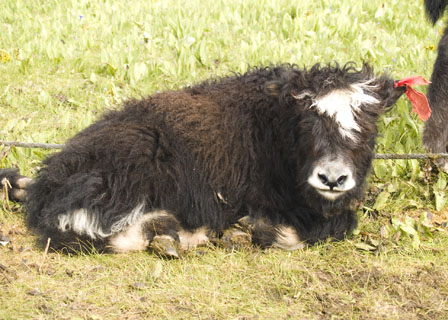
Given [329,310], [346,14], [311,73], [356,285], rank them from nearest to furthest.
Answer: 1. [329,310]
2. [356,285]
3. [311,73]
4. [346,14]

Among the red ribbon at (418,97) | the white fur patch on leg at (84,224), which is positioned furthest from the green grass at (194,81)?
the red ribbon at (418,97)

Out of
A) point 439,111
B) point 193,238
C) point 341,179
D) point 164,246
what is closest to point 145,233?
point 164,246

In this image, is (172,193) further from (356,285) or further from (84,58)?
(84,58)

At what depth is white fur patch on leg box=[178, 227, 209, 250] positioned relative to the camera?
162 inches

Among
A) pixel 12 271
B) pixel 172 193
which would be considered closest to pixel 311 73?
pixel 172 193

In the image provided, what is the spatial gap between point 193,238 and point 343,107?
133cm

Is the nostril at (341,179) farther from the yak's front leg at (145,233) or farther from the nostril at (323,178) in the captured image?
the yak's front leg at (145,233)

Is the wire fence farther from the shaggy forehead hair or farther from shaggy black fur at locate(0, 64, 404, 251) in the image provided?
the shaggy forehead hair

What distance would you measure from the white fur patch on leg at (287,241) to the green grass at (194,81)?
105 millimetres

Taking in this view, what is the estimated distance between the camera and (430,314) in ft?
10.9

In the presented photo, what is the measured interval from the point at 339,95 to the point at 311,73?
31cm

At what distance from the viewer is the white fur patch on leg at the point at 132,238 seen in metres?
4.04

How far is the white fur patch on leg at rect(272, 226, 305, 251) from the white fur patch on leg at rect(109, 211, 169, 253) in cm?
83

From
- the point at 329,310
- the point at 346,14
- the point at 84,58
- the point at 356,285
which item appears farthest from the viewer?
the point at 346,14
